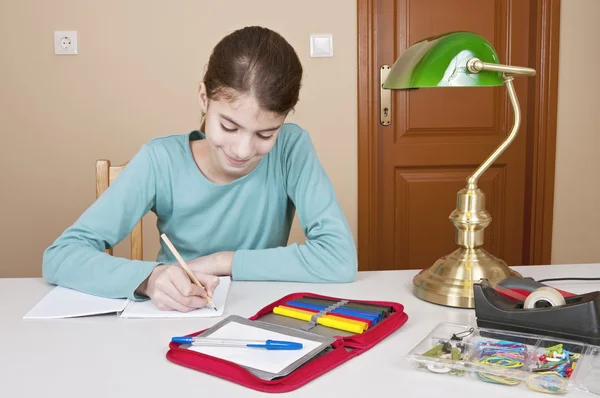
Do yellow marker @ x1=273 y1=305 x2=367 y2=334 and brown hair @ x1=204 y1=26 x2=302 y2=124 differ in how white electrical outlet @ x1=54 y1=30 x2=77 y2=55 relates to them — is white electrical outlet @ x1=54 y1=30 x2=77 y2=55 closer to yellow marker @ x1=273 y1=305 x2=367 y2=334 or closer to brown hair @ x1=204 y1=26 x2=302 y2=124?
→ brown hair @ x1=204 y1=26 x2=302 y2=124

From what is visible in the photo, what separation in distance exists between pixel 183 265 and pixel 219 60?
44 cm

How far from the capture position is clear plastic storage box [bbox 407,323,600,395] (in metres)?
0.77

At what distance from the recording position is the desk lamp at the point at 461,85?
42.1 inches

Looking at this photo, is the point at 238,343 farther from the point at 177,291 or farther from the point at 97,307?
the point at 97,307

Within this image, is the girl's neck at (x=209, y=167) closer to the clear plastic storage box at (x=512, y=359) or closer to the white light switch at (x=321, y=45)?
the clear plastic storage box at (x=512, y=359)

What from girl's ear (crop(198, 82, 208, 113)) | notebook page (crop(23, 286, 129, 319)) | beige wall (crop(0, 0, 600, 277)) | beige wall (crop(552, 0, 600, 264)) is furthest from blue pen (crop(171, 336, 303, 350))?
beige wall (crop(552, 0, 600, 264))

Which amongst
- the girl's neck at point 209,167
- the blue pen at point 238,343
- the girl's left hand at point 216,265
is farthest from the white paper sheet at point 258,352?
the girl's neck at point 209,167

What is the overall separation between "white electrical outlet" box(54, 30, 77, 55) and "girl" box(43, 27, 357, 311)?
1.44 m

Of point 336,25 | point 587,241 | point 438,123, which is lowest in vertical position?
point 587,241

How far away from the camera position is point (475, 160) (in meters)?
2.96

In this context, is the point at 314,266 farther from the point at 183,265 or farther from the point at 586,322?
the point at 586,322

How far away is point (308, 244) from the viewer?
135 centimetres

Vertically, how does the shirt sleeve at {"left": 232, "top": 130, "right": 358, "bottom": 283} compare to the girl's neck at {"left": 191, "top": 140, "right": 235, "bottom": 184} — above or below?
below

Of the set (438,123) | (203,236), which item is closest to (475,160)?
(438,123)
